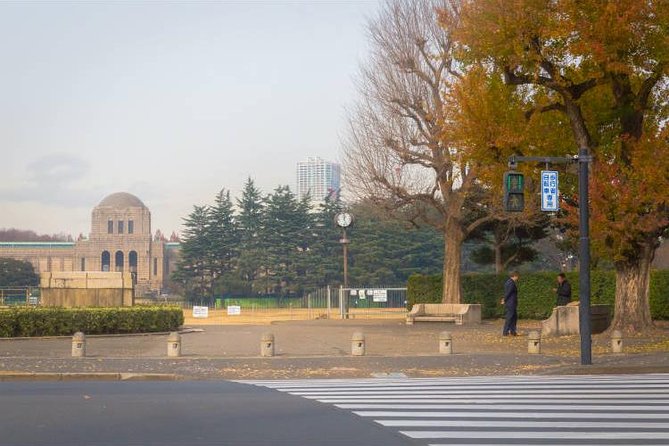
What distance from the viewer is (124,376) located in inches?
768

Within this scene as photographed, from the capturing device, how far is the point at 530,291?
4525 centimetres

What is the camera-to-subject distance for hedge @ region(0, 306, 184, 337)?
29.9m

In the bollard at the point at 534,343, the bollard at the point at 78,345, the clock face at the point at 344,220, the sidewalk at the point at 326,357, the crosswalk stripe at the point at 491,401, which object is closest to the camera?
the crosswalk stripe at the point at 491,401

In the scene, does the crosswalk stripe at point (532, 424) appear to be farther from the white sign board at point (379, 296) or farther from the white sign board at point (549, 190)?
the white sign board at point (379, 296)

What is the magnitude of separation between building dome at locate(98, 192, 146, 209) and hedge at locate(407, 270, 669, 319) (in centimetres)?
7064

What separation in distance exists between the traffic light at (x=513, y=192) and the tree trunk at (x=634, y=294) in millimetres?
9913

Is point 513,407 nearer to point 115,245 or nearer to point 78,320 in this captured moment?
point 78,320

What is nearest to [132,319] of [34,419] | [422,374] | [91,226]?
[422,374]

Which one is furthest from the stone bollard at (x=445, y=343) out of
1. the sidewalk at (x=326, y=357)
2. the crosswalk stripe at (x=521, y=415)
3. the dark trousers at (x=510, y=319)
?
the crosswalk stripe at (x=521, y=415)

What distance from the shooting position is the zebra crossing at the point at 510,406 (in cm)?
1132

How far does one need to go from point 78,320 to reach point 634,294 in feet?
53.8

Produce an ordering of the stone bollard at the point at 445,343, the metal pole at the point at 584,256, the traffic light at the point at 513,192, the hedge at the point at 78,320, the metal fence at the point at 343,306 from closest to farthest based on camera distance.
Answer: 1. the traffic light at the point at 513,192
2. the metal pole at the point at 584,256
3. the stone bollard at the point at 445,343
4. the hedge at the point at 78,320
5. the metal fence at the point at 343,306

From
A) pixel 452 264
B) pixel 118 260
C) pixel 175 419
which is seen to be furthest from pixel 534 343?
pixel 118 260

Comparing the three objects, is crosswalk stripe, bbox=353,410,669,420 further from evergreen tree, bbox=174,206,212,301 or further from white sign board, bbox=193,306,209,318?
evergreen tree, bbox=174,206,212,301
